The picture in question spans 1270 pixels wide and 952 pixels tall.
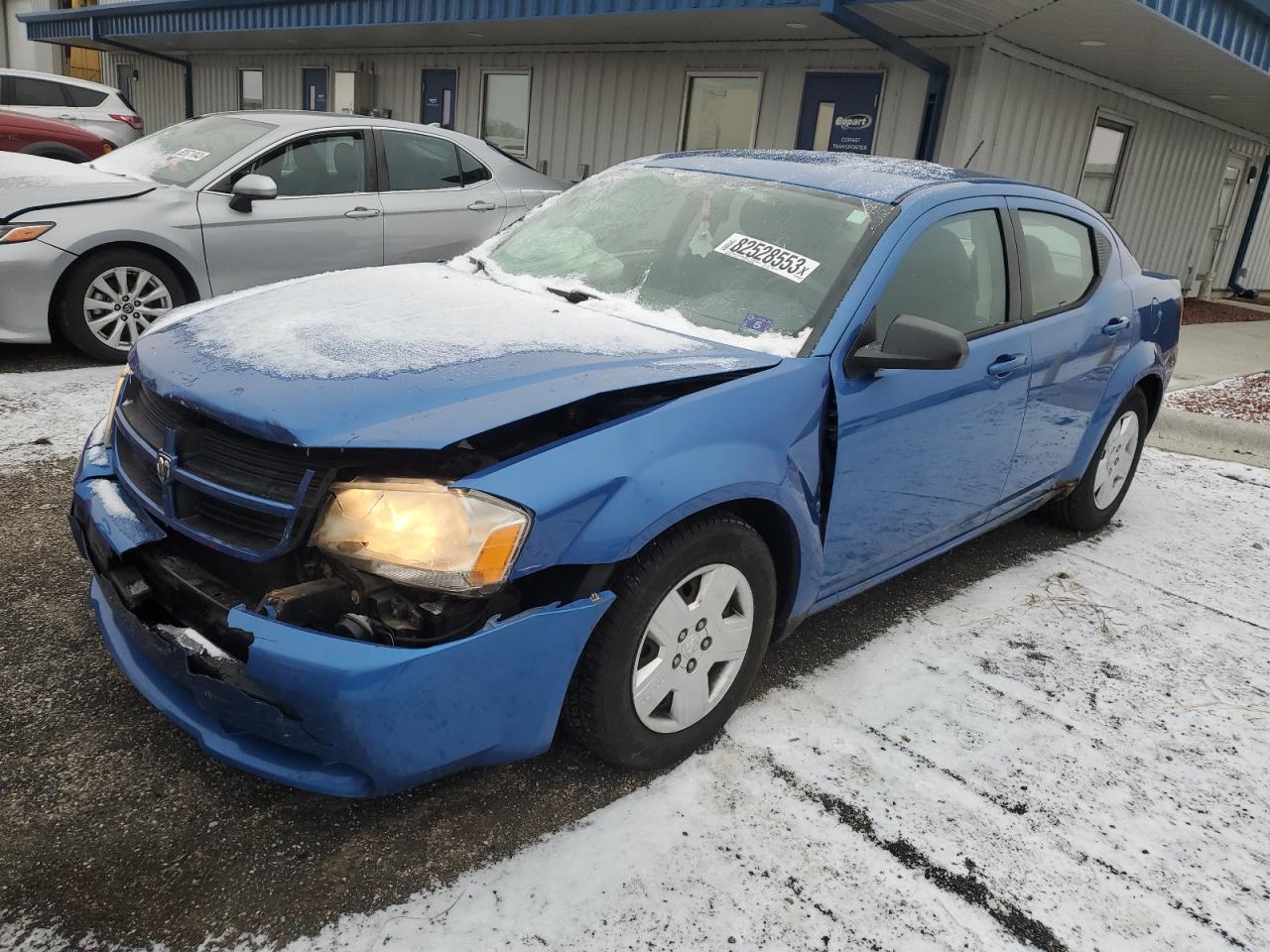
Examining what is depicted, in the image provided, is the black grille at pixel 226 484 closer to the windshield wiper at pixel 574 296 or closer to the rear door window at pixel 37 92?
the windshield wiper at pixel 574 296

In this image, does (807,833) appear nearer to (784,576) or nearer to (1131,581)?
(784,576)

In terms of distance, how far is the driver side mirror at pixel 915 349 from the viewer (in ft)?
8.35

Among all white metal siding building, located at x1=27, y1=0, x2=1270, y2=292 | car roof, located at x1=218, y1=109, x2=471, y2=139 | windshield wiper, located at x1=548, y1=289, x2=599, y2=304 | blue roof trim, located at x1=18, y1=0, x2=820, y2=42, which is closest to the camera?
windshield wiper, located at x1=548, y1=289, x2=599, y2=304

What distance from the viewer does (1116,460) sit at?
14.5 ft

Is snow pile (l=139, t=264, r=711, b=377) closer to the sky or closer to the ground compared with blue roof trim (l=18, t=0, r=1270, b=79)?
closer to the ground

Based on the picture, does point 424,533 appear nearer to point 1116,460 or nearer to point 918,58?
point 1116,460

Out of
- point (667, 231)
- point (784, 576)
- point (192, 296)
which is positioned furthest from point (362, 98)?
point (784, 576)

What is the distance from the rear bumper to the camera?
5137 mm

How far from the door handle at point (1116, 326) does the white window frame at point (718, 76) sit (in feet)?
22.6

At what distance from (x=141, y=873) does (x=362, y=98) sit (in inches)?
563

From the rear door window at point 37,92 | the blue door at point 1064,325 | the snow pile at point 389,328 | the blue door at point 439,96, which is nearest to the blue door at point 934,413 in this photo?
the blue door at point 1064,325

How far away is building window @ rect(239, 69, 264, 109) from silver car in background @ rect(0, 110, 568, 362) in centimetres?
1115

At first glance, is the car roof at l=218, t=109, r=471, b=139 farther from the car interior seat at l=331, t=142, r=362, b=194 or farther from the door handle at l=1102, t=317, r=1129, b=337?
the door handle at l=1102, t=317, r=1129, b=337

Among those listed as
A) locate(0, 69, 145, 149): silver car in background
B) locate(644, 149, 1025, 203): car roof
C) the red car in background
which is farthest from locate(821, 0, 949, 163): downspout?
locate(0, 69, 145, 149): silver car in background
